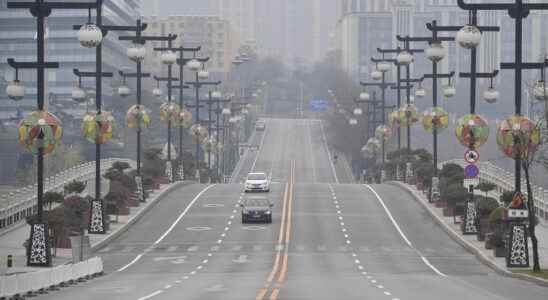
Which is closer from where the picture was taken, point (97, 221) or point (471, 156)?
point (471, 156)

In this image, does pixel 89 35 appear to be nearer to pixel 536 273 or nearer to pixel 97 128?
pixel 536 273

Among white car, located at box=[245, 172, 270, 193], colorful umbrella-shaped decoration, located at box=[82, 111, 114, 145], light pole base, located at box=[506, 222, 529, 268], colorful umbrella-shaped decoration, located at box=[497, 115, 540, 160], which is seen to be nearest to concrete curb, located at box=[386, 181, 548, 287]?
light pole base, located at box=[506, 222, 529, 268]

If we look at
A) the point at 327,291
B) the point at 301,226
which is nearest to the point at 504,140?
the point at 327,291

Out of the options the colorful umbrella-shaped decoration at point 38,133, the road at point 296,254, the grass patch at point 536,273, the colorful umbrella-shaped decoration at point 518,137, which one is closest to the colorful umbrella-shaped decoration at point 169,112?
the road at point 296,254

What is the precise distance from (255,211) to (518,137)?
92.9 ft

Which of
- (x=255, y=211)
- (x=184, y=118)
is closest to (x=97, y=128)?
(x=255, y=211)

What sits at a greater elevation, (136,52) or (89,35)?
(136,52)

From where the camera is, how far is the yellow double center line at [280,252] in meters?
39.0

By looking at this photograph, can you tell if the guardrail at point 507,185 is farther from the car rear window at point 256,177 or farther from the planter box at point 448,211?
the car rear window at point 256,177

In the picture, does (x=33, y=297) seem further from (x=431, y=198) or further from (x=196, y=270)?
(x=431, y=198)

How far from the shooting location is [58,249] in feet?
194

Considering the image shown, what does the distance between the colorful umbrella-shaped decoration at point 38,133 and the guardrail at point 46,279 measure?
409cm

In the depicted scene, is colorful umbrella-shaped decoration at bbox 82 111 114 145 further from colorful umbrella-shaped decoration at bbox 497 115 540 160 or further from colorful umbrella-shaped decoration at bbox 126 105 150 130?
colorful umbrella-shaped decoration at bbox 497 115 540 160

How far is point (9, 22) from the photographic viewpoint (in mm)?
177125
